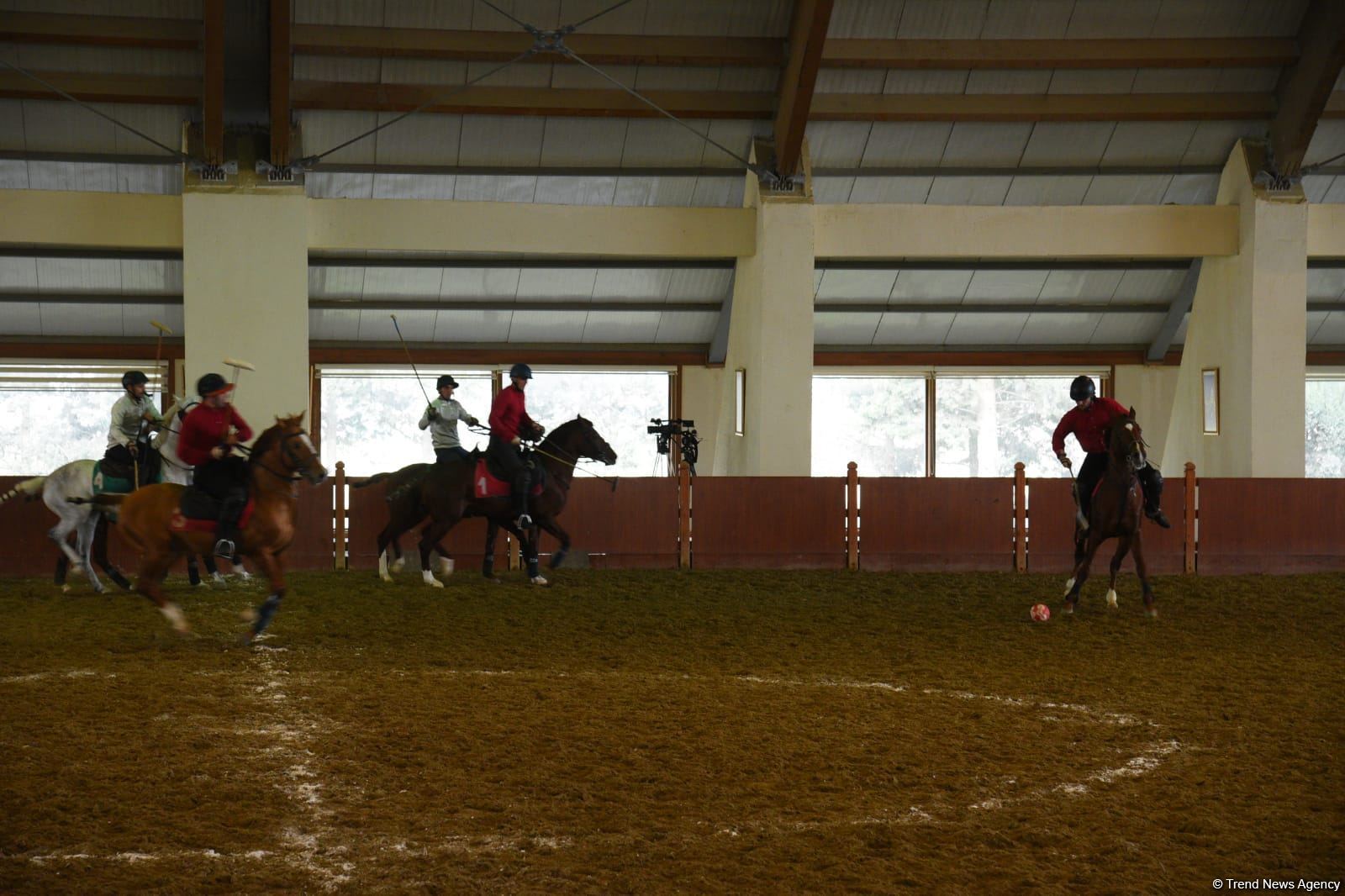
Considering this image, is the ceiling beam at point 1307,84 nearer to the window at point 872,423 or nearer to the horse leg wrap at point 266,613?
the window at point 872,423

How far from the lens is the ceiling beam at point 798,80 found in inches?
593

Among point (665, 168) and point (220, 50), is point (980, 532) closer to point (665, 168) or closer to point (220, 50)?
point (665, 168)

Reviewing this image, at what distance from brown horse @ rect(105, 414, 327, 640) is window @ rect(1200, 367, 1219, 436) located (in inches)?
541

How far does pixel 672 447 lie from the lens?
70.4ft

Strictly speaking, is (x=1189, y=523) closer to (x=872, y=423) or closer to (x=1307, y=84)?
(x=1307, y=84)

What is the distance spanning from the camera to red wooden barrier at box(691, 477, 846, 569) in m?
15.4

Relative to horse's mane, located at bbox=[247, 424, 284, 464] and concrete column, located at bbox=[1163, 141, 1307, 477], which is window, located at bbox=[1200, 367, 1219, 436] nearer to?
concrete column, located at bbox=[1163, 141, 1307, 477]

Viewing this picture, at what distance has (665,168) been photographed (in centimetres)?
1816

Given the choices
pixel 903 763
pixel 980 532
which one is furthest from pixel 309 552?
pixel 903 763

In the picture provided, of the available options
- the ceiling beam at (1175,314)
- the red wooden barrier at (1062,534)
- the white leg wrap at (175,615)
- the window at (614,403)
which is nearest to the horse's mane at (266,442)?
the white leg wrap at (175,615)

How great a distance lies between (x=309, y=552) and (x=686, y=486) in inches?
184

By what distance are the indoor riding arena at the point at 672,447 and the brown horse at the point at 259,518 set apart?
0.12ft

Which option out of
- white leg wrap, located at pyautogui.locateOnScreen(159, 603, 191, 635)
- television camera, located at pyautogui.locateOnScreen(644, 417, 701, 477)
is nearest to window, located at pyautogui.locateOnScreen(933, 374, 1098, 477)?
television camera, located at pyautogui.locateOnScreen(644, 417, 701, 477)

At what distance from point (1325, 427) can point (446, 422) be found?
57.9 ft
